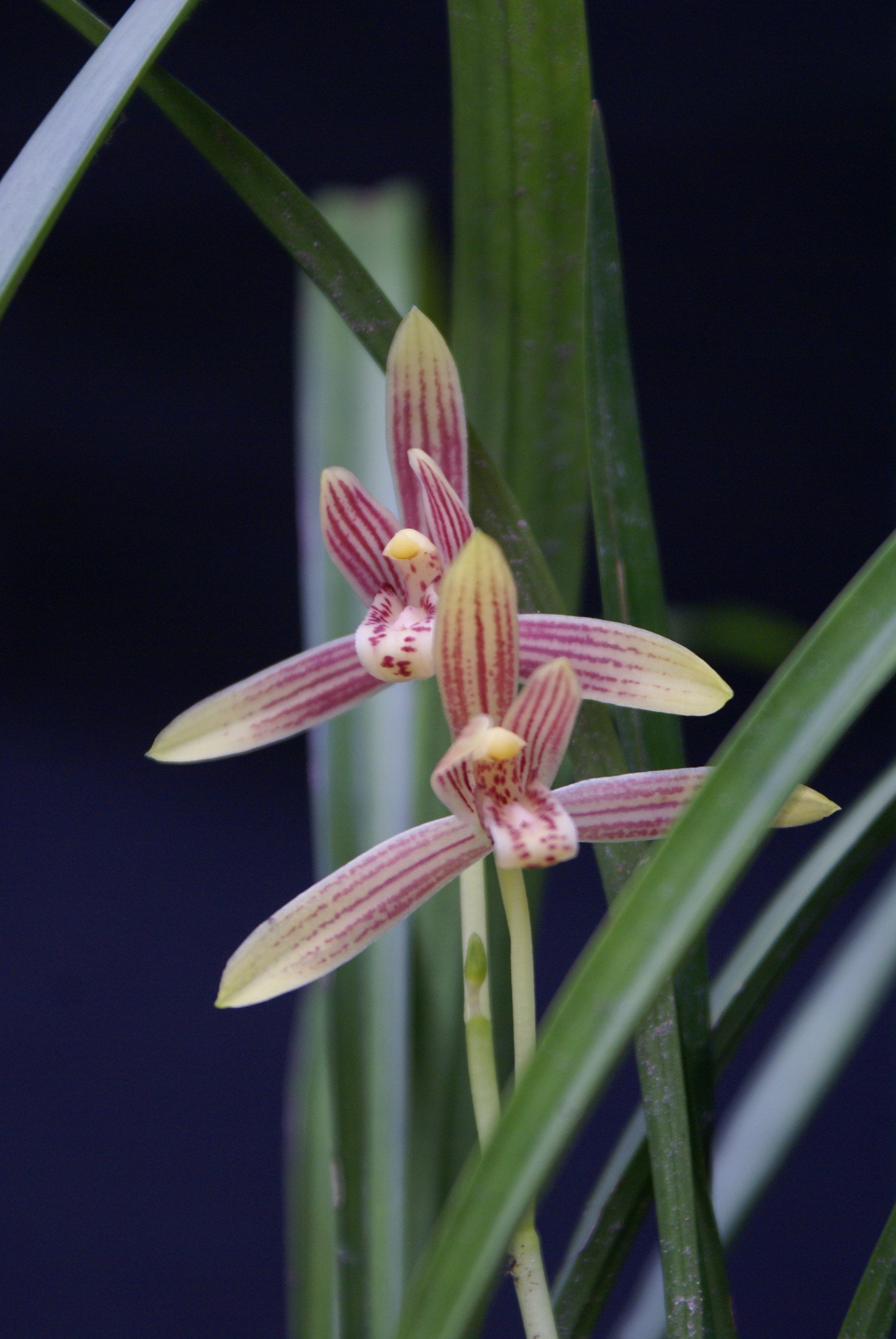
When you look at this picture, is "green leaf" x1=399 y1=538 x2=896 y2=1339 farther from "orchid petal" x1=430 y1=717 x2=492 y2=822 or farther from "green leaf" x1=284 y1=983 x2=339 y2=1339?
"green leaf" x1=284 y1=983 x2=339 y2=1339

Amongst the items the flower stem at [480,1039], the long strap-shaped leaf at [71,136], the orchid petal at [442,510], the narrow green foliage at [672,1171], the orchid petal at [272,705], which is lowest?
the narrow green foliage at [672,1171]

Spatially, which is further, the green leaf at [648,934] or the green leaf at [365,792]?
the green leaf at [365,792]

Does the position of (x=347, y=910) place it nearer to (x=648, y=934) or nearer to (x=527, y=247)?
(x=648, y=934)

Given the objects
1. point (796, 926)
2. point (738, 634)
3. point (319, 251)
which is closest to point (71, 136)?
point (319, 251)

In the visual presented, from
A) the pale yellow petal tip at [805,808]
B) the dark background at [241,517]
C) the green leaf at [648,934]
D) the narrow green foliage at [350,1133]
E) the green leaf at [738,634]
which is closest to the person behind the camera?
the green leaf at [648,934]

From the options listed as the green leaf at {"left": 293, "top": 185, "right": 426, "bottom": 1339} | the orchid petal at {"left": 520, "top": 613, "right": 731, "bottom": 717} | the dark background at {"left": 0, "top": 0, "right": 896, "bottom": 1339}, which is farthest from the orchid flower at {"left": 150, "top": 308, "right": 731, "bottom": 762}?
the dark background at {"left": 0, "top": 0, "right": 896, "bottom": 1339}

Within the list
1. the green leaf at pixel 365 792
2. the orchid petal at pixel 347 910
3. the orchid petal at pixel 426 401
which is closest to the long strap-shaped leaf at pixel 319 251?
the orchid petal at pixel 426 401

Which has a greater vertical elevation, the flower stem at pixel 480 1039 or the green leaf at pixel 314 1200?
the flower stem at pixel 480 1039

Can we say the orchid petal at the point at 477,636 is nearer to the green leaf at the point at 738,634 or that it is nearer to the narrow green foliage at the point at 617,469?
the narrow green foliage at the point at 617,469
